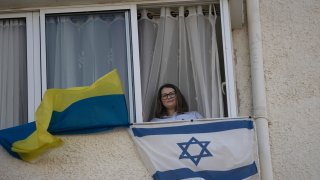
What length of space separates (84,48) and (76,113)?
0.96 m

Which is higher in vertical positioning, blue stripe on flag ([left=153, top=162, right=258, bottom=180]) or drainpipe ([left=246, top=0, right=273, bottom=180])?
drainpipe ([left=246, top=0, right=273, bottom=180])

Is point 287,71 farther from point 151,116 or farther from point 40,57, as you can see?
point 40,57

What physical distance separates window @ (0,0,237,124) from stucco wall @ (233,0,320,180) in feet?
1.25

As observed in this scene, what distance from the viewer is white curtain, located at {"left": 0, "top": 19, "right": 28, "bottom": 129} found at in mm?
9344

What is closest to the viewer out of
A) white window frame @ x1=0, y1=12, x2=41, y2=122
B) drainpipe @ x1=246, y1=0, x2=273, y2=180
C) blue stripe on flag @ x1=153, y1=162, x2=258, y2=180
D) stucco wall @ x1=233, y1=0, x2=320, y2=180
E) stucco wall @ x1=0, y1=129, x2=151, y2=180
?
blue stripe on flag @ x1=153, y1=162, x2=258, y2=180

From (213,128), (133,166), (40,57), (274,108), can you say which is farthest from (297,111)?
(40,57)

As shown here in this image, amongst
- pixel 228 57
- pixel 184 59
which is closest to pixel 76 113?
pixel 184 59

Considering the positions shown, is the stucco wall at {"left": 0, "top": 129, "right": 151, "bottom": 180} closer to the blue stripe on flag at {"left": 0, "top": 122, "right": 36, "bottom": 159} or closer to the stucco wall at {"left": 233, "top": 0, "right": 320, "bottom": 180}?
the blue stripe on flag at {"left": 0, "top": 122, "right": 36, "bottom": 159}

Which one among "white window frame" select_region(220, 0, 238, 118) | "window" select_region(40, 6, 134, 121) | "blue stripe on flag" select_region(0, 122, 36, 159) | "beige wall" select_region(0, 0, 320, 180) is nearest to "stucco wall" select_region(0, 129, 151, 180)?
"beige wall" select_region(0, 0, 320, 180)

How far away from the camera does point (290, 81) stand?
940 centimetres

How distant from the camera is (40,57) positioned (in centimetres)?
940

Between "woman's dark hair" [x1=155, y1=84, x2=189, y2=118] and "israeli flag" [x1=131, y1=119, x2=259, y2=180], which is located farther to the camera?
"woman's dark hair" [x1=155, y1=84, x2=189, y2=118]

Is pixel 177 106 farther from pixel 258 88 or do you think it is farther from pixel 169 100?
pixel 258 88

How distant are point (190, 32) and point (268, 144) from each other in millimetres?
1531
